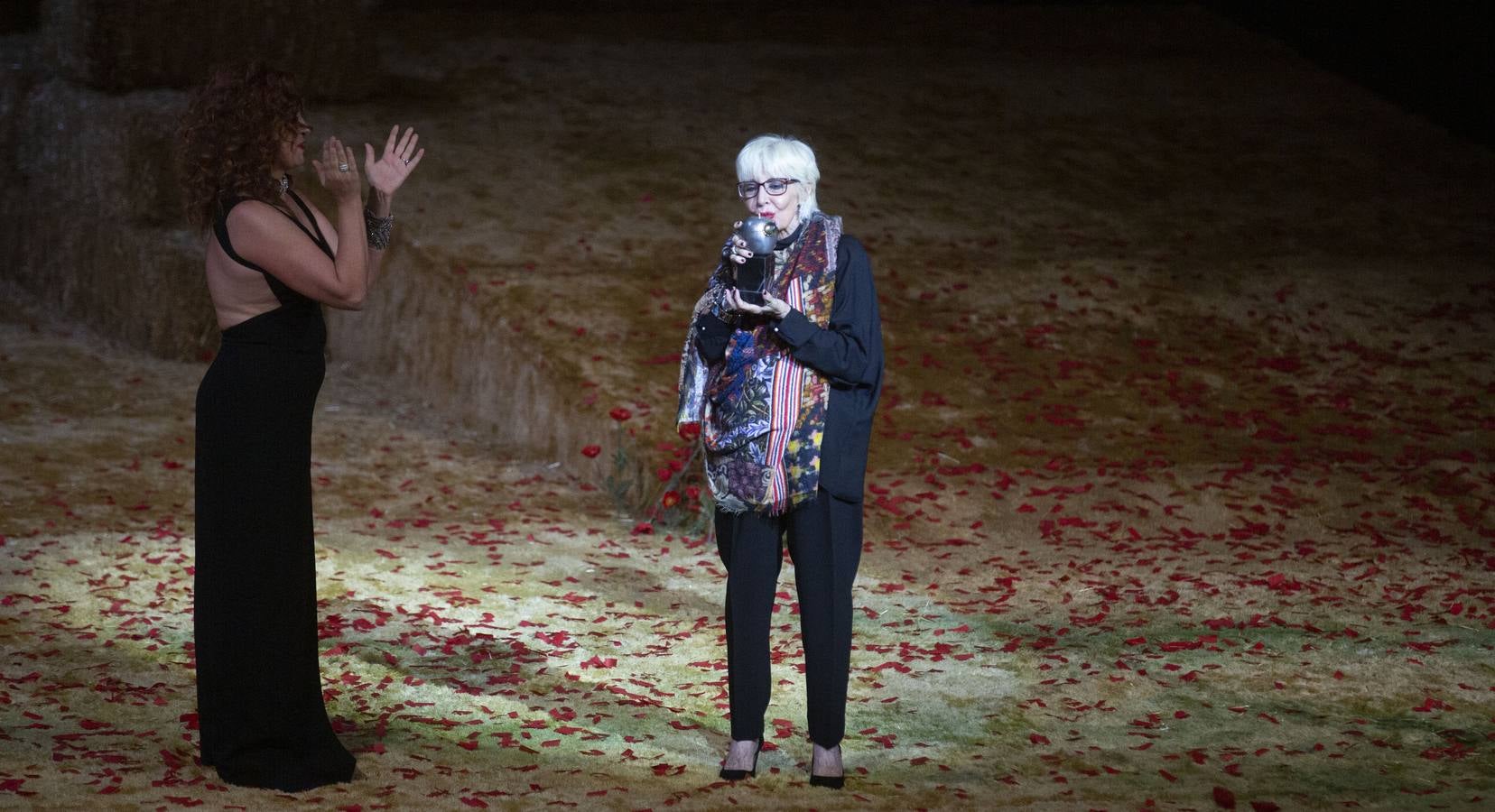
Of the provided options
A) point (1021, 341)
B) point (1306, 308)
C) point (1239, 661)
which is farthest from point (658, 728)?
point (1306, 308)

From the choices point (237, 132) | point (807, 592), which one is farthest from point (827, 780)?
point (237, 132)

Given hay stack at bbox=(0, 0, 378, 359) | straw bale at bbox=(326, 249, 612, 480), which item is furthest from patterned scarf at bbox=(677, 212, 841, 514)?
hay stack at bbox=(0, 0, 378, 359)

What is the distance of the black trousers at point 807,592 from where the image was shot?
3.60m

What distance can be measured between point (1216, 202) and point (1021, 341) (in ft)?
9.38

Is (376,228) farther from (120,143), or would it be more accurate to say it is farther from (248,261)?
(120,143)

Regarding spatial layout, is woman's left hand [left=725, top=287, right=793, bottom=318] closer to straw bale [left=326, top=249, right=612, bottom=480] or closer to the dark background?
straw bale [left=326, top=249, right=612, bottom=480]

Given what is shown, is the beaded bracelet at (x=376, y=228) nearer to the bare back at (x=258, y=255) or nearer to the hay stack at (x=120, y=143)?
the bare back at (x=258, y=255)

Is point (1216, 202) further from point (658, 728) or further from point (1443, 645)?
point (658, 728)

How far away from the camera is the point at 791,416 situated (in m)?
3.54

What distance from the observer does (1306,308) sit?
8930mm

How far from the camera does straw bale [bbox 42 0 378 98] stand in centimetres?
909

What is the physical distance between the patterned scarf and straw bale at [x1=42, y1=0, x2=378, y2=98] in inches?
243

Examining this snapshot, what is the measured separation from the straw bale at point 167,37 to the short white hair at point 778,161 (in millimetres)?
6113

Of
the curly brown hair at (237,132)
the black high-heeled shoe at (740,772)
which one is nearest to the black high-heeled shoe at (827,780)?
the black high-heeled shoe at (740,772)
